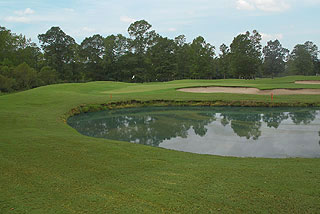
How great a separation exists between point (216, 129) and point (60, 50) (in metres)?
60.0

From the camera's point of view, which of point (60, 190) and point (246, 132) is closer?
point (60, 190)

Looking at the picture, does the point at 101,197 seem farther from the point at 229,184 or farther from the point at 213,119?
the point at 213,119

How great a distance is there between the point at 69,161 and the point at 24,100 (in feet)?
57.9

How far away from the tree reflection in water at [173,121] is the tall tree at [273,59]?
6702 cm

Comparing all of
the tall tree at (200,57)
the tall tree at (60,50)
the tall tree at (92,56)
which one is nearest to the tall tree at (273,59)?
the tall tree at (200,57)

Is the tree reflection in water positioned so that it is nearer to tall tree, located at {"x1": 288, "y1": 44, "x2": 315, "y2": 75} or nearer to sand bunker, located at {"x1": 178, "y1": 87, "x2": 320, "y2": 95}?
sand bunker, located at {"x1": 178, "y1": 87, "x2": 320, "y2": 95}

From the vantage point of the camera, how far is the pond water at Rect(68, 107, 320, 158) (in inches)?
410

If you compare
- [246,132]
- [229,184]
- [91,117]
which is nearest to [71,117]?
[91,117]

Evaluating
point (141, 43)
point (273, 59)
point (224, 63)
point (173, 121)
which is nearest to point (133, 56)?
point (141, 43)

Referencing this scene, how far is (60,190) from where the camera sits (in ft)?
15.9

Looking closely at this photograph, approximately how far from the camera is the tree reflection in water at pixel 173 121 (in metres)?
13.2

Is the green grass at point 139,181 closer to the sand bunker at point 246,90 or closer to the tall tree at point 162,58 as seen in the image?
Result: the sand bunker at point 246,90

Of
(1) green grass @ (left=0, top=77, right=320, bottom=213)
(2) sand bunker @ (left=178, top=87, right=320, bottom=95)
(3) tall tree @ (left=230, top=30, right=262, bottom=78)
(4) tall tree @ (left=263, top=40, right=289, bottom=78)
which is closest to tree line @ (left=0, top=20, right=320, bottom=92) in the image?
(3) tall tree @ (left=230, top=30, right=262, bottom=78)

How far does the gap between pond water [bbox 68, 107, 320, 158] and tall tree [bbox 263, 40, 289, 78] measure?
67.1 metres
